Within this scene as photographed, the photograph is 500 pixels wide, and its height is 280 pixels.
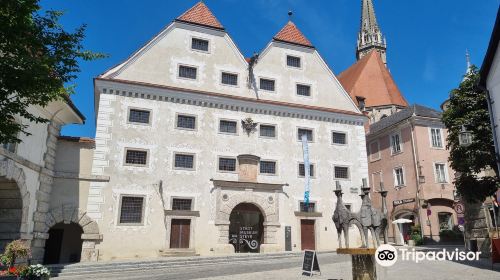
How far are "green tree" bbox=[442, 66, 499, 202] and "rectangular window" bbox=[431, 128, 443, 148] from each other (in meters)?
13.8

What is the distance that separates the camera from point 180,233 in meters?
23.5

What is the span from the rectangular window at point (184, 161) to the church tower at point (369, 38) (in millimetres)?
67369

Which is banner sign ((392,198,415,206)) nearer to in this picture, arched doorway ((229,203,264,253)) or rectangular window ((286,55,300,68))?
arched doorway ((229,203,264,253))

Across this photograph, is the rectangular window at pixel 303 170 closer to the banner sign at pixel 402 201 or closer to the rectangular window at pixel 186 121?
the rectangular window at pixel 186 121

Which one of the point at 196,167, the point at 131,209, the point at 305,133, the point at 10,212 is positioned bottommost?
the point at 10,212

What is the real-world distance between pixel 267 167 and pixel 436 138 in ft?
53.2

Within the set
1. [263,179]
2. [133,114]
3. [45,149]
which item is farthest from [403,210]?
[45,149]

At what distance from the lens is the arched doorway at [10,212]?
16812 mm

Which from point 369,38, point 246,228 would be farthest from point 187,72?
point 369,38

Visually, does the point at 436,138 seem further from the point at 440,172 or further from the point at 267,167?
the point at 267,167

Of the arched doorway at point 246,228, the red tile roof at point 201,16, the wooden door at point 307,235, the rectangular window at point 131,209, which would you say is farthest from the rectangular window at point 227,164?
the red tile roof at point 201,16

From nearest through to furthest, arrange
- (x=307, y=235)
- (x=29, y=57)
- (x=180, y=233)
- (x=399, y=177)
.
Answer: (x=29, y=57) → (x=180, y=233) → (x=307, y=235) → (x=399, y=177)

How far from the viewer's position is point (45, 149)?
19.9 meters

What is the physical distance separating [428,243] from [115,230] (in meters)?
22.6
